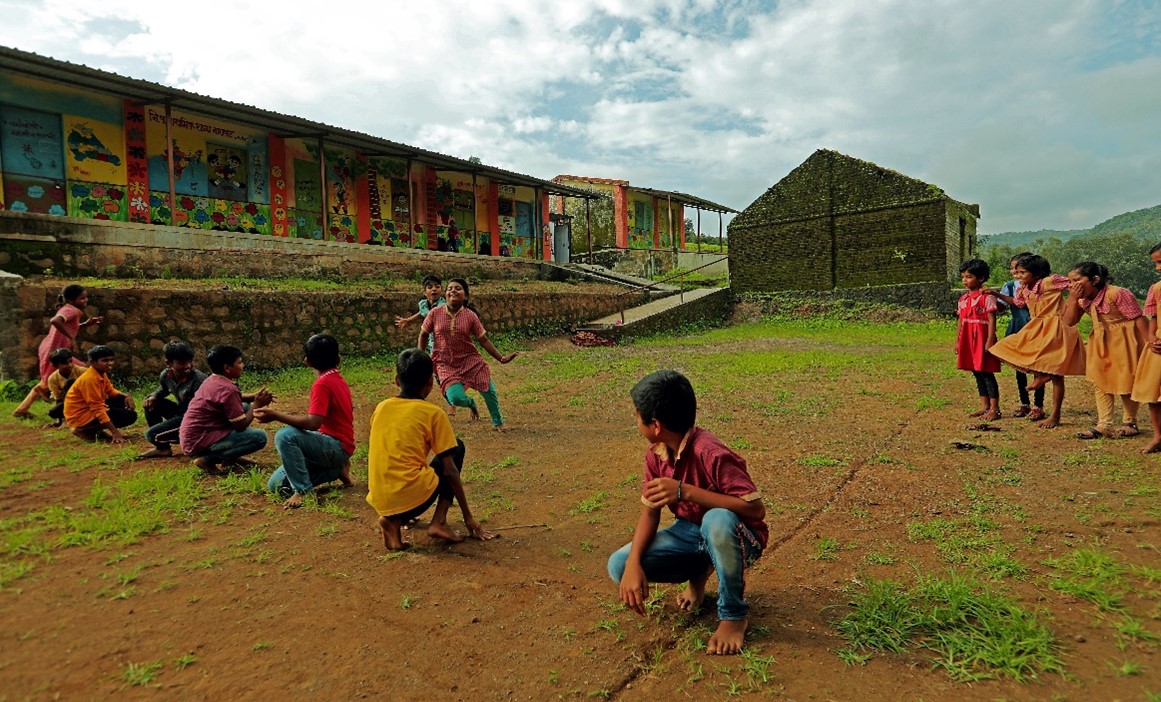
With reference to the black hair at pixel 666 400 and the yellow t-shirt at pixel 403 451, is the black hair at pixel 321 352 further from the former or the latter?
the black hair at pixel 666 400

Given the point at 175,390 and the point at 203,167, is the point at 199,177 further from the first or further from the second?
the point at 175,390

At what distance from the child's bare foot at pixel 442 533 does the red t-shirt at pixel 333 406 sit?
1.25m

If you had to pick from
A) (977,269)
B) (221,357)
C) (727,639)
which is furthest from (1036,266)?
(221,357)

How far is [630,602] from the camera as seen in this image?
2.39m

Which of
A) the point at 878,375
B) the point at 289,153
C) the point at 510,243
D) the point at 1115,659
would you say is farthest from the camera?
the point at 510,243

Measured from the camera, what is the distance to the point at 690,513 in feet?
8.46

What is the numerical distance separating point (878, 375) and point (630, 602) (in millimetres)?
7846

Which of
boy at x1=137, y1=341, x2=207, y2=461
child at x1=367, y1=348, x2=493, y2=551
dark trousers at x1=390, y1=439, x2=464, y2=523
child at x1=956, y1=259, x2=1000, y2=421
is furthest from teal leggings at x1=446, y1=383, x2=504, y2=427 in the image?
child at x1=956, y1=259, x2=1000, y2=421

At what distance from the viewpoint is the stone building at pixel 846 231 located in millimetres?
18047

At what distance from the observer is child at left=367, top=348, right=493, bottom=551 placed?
3354mm

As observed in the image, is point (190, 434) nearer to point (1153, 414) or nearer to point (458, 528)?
point (458, 528)

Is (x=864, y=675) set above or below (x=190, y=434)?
below

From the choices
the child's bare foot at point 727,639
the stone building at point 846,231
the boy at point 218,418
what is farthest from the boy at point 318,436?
Result: the stone building at point 846,231

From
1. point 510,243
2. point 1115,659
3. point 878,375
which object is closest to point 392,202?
point 510,243
